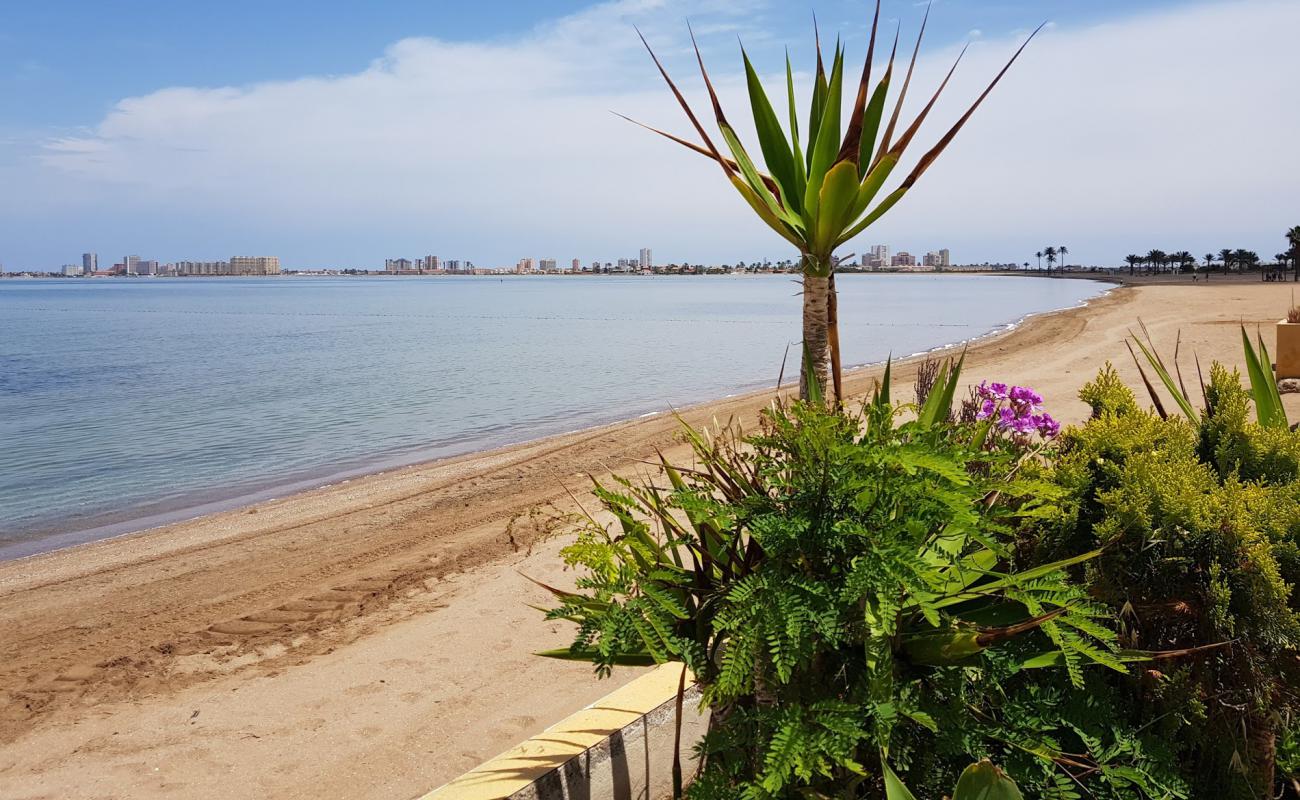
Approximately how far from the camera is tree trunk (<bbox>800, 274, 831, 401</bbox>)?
285 cm

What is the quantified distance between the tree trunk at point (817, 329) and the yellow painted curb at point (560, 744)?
1.07 m

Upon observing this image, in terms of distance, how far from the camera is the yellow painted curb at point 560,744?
231cm

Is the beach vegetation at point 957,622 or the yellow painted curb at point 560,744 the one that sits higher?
A: the beach vegetation at point 957,622

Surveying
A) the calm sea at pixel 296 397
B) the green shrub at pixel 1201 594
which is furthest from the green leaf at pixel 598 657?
the calm sea at pixel 296 397

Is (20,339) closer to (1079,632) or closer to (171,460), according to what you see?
(171,460)

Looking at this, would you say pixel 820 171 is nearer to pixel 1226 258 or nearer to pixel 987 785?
pixel 987 785

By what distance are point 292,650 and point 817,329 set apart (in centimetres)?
497

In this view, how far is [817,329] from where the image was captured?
2918 mm

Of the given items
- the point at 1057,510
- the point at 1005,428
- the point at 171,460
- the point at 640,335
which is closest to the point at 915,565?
the point at 1057,510

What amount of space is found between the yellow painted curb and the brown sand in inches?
26.4

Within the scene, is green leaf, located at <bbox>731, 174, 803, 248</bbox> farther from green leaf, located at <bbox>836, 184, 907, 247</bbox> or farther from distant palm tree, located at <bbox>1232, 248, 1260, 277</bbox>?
distant palm tree, located at <bbox>1232, 248, 1260, 277</bbox>

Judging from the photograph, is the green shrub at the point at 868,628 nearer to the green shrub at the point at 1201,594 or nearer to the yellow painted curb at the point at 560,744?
the green shrub at the point at 1201,594

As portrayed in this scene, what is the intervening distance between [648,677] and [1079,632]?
1.43 m

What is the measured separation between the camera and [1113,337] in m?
26.8
